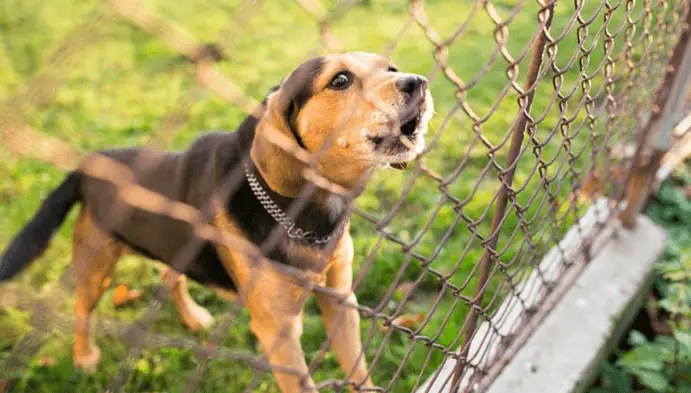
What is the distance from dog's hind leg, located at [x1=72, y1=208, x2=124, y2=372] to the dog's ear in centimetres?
97

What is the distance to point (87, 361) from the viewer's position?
307cm

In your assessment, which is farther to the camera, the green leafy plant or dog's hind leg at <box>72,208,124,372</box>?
dog's hind leg at <box>72,208,124,372</box>

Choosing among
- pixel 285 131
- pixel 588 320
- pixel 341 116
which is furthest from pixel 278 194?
pixel 588 320

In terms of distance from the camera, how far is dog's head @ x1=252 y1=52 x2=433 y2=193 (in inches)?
81.8

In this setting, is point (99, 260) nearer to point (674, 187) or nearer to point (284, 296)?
point (284, 296)

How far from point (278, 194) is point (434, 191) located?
1.93 m

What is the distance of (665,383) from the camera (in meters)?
2.45

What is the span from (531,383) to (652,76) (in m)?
1.57

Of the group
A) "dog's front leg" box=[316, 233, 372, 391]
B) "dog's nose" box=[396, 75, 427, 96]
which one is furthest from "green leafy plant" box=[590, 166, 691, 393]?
"dog's nose" box=[396, 75, 427, 96]

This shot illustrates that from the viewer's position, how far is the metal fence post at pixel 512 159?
66.3 inches

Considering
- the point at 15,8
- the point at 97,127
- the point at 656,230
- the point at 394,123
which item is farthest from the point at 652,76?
the point at 15,8

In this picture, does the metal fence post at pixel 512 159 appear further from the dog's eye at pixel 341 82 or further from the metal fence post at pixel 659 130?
the metal fence post at pixel 659 130

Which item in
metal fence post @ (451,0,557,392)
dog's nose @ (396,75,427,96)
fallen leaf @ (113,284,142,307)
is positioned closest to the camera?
metal fence post @ (451,0,557,392)

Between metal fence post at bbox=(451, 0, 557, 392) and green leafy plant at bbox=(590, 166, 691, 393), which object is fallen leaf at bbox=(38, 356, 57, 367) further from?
green leafy plant at bbox=(590, 166, 691, 393)
